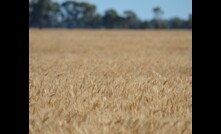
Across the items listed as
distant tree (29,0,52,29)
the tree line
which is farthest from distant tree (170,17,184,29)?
distant tree (29,0,52,29)

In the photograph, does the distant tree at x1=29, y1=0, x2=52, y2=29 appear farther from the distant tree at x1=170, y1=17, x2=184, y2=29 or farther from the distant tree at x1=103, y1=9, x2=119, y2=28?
the distant tree at x1=170, y1=17, x2=184, y2=29

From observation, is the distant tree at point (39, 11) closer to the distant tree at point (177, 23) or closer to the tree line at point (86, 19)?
the tree line at point (86, 19)

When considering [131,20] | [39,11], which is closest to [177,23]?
[131,20]

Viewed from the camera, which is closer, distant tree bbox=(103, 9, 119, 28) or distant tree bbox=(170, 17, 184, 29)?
distant tree bbox=(103, 9, 119, 28)

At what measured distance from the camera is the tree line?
9524 centimetres

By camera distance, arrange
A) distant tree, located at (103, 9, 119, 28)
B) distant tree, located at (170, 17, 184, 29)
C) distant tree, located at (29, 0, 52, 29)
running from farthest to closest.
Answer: distant tree, located at (170, 17, 184, 29) < distant tree, located at (103, 9, 119, 28) < distant tree, located at (29, 0, 52, 29)

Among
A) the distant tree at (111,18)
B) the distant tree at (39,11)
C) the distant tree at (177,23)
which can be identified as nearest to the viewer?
the distant tree at (39,11)

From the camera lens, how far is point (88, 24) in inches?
4193

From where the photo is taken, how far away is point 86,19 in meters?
107

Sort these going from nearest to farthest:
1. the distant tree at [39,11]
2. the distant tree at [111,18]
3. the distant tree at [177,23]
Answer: the distant tree at [39,11] → the distant tree at [111,18] → the distant tree at [177,23]

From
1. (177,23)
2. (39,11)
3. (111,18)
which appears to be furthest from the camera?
(177,23)

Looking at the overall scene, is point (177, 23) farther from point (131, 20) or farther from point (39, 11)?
point (39, 11)

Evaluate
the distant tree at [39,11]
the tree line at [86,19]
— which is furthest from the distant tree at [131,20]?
the distant tree at [39,11]

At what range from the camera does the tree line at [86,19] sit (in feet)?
312
